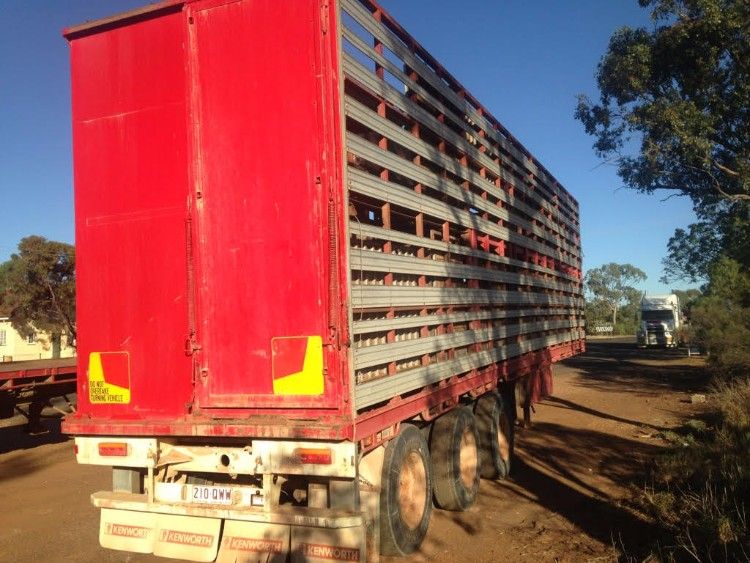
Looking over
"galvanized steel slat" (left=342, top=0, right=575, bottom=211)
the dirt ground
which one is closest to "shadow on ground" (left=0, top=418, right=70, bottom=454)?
the dirt ground

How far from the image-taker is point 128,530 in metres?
4.14

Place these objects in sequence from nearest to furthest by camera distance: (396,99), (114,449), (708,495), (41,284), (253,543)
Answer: (253,543), (114,449), (396,99), (708,495), (41,284)

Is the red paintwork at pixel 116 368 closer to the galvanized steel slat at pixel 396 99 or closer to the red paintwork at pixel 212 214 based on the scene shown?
the red paintwork at pixel 212 214

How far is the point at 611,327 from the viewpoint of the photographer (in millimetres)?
78312

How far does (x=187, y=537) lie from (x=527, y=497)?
4.10 m

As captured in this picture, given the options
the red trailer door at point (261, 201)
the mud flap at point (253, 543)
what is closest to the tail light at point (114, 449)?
the red trailer door at point (261, 201)

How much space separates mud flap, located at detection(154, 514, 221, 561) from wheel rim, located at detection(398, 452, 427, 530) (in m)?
1.39

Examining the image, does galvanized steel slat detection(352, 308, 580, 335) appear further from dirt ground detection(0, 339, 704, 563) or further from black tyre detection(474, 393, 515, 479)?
dirt ground detection(0, 339, 704, 563)

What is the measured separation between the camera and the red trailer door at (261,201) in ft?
12.3

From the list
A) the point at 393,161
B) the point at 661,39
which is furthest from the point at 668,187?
the point at 393,161

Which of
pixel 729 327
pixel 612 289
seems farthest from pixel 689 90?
pixel 612 289

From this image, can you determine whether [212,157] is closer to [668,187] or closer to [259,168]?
[259,168]

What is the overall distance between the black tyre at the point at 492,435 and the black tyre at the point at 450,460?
2.96 ft

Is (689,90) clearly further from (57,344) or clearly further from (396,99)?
(57,344)
